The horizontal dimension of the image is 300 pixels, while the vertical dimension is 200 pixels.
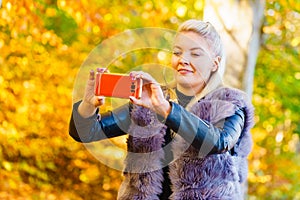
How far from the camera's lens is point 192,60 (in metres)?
1.45

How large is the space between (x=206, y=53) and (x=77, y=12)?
2.82 metres

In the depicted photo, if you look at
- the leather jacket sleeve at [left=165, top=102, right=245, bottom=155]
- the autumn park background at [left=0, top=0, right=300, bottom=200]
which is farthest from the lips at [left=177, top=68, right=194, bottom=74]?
the autumn park background at [left=0, top=0, right=300, bottom=200]

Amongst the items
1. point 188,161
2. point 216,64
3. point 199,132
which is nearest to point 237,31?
point 216,64

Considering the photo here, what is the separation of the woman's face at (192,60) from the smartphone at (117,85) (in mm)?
202

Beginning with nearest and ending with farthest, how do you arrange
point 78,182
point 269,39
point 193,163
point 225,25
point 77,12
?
point 193,163, point 225,25, point 269,39, point 77,12, point 78,182

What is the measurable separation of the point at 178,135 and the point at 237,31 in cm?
→ 171

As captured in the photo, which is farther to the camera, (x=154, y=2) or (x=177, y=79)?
(x=154, y=2)

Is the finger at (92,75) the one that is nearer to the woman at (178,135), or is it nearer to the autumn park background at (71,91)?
the woman at (178,135)

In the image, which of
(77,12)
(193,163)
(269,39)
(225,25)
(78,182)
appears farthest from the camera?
(78,182)

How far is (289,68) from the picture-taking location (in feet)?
13.1

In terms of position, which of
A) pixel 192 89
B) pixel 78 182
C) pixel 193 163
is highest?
pixel 192 89

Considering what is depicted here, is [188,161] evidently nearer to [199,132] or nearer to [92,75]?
[199,132]

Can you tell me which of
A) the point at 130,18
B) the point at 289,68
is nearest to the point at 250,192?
the point at 289,68

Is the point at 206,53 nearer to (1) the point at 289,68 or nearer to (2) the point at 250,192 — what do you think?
(1) the point at 289,68
